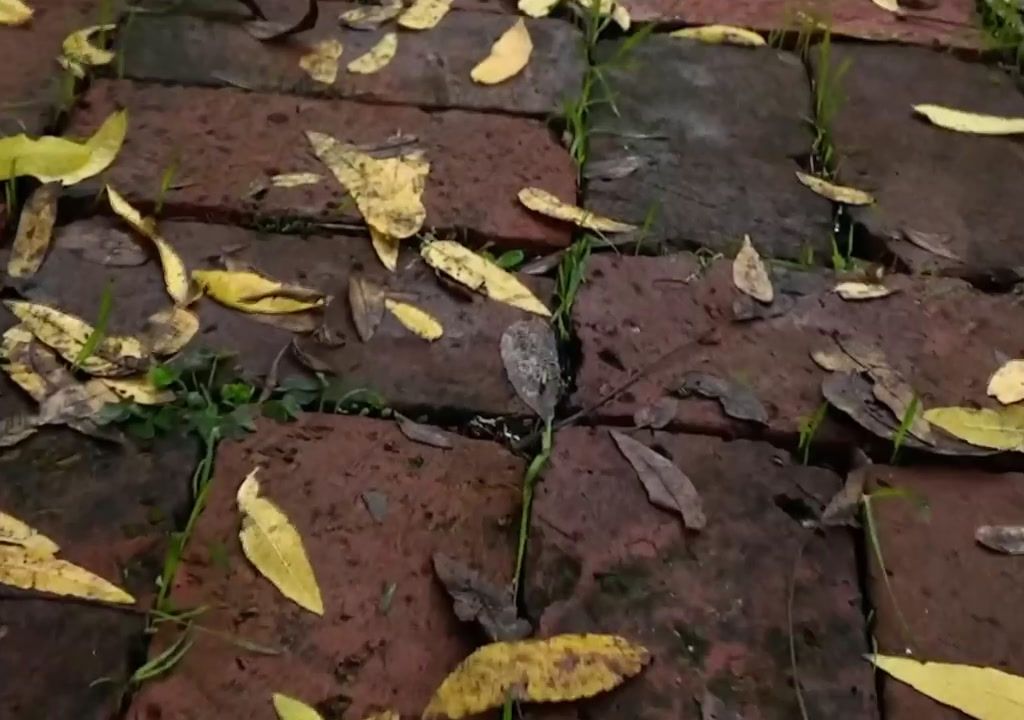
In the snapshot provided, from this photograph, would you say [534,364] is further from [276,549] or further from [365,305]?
[276,549]

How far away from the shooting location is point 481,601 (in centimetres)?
120

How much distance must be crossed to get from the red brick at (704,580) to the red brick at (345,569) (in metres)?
0.06

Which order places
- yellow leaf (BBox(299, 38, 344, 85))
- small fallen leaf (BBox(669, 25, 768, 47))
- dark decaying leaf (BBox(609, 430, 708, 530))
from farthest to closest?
small fallen leaf (BBox(669, 25, 768, 47)), yellow leaf (BBox(299, 38, 344, 85)), dark decaying leaf (BBox(609, 430, 708, 530))

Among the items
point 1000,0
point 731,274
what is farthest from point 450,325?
point 1000,0

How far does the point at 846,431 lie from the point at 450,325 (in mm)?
429

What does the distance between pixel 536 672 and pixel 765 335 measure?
508mm

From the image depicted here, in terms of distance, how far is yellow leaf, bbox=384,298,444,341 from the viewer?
1.43 m

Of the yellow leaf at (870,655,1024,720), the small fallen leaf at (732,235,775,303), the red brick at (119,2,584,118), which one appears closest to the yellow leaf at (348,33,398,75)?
the red brick at (119,2,584,118)

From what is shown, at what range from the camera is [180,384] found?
1350 millimetres

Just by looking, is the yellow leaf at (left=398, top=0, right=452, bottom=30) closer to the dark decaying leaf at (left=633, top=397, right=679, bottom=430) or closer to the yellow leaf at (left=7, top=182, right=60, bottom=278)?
the yellow leaf at (left=7, top=182, right=60, bottom=278)

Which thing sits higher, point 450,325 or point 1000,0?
point 1000,0

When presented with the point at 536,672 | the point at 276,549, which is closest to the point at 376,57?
the point at 276,549

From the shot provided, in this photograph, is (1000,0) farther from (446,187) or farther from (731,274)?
(446,187)

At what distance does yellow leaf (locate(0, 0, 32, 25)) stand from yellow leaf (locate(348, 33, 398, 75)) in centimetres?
43
